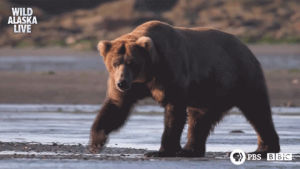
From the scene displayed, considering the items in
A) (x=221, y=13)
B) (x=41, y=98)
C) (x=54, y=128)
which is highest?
(x=221, y=13)

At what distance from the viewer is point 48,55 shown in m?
36.1

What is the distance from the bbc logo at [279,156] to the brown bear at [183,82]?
20 cm

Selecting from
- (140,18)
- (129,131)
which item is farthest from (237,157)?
(140,18)

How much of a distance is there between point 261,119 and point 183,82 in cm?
150

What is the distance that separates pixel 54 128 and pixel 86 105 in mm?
5342

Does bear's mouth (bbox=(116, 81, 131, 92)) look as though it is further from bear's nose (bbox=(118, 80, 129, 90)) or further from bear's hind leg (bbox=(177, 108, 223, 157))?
bear's hind leg (bbox=(177, 108, 223, 157))

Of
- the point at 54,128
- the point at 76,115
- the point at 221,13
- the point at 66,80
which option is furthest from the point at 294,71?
the point at 221,13

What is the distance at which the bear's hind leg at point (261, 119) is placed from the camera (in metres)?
11.2

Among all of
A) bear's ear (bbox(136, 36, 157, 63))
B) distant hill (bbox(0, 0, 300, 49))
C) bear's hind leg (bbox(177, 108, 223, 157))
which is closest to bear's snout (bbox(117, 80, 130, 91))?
bear's ear (bbox(136, 36, 157, 63))

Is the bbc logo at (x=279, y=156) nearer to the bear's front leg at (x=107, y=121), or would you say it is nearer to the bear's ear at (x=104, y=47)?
the bear's front leg at (x=107, y=121)

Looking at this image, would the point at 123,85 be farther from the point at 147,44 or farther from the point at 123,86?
the point at 147,44

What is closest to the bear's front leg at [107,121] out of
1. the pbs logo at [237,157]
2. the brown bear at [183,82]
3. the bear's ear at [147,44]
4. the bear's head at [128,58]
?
the brown bear at [183,82]

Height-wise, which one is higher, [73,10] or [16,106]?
[73,10]

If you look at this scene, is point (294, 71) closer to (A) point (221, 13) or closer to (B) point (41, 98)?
(B) point (41, 98)
